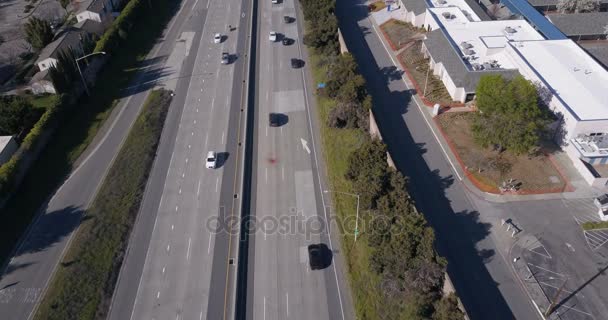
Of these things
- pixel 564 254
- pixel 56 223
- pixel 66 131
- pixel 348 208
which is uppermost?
pixel 66 131

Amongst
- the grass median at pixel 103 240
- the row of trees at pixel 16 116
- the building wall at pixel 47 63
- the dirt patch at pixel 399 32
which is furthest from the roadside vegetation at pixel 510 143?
the building wall at pixel 47 63

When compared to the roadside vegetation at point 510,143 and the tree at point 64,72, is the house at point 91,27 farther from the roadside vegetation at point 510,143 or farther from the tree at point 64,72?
the roadside vegetation at point 510,143

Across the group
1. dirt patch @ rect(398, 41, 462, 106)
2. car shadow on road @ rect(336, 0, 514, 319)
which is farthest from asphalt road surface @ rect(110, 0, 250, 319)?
dirt patch @ rect(398, 41, 462, 106)

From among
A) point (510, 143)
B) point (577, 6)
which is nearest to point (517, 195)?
point (510, 143)

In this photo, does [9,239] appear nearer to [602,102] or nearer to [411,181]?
[411,181]

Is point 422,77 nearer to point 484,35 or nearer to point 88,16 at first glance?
point 484,35

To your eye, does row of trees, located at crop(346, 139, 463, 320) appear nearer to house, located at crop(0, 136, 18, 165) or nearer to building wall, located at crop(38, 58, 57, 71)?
Answer: house, located at crop(0, 136, 18, 165)
